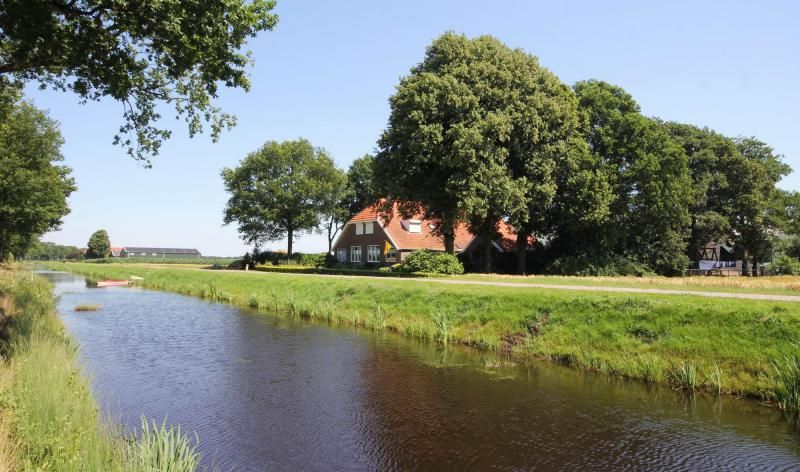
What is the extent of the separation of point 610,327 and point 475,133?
20.5 meters

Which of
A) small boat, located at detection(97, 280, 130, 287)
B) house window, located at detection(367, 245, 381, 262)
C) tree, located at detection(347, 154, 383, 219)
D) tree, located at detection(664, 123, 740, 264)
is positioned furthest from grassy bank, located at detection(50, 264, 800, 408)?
tree, located at detection(347, 154, 383, 219)

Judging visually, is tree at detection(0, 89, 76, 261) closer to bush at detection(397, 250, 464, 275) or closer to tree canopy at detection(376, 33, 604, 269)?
tree canopy at detection(376, 33, 604, 269)

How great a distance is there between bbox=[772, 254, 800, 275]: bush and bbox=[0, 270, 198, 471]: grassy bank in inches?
2466

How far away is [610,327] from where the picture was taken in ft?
54.0

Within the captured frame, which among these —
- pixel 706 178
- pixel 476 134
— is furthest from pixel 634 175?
pixel 476 134

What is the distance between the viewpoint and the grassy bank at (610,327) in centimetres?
1320

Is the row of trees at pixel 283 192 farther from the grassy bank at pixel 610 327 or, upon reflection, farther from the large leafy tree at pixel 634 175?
the grassy bank at pixel 610 327

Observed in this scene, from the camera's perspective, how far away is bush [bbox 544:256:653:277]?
41.4 m

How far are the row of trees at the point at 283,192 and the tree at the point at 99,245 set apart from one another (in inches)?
4765

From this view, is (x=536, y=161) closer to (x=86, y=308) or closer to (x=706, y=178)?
(x=706, y=178)

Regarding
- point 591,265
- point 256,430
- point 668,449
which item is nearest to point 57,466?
point 256,430

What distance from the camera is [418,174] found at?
126ft

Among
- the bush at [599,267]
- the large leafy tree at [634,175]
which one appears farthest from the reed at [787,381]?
the large leafy tree at [634,175]

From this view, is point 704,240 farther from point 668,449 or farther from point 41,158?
point 41,158
